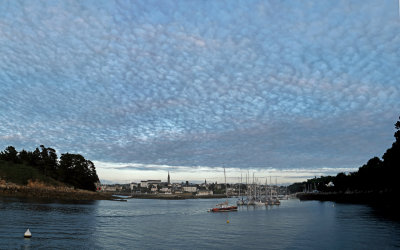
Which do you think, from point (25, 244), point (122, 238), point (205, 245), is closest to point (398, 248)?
point (205, 245)

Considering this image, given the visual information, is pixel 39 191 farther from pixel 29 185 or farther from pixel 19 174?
pixel 19 174

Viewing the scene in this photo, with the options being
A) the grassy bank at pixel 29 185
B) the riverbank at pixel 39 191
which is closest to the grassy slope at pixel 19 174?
the grassy bank at pixel 29 185

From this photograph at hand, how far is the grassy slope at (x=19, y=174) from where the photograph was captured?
158 m

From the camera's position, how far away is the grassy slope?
158m

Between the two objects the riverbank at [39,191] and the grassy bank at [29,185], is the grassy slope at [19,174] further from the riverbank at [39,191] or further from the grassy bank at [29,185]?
the riverbank at [39,191]

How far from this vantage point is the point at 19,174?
16425 centimetres

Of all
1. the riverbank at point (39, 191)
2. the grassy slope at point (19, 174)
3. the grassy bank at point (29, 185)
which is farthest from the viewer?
the grassy slope at point (19, 174)

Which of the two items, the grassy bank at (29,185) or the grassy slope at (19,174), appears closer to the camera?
the grassy bank at (29,185)

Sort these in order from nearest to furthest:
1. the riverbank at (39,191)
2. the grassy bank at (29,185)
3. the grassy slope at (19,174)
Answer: the riverbank at (39,191) < the grassy bank at (29,185) < the grassy slope at (19,174)

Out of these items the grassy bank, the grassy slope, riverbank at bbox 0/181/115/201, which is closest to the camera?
riverbank at bbox 0/181/115/201

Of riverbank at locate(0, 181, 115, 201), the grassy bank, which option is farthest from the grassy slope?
riverbank at locate(0, 181, 115, 201)

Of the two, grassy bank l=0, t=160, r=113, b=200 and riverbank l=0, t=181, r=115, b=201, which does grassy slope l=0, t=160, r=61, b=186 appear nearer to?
grassy bank l=0, t=160, r=113, b=200

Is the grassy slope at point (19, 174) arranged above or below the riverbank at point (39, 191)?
above

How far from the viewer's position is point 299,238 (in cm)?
5500
